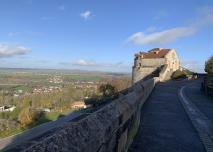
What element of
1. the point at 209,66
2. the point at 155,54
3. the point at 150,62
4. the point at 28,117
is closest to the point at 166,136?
the point at 209,66

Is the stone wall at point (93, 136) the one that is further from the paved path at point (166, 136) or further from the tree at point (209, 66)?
the tree at point (209, 66)

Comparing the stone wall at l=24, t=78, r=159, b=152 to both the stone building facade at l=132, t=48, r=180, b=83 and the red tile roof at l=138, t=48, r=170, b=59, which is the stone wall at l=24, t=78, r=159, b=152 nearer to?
the stone building facade at l=132, t=48, r=180, b=83

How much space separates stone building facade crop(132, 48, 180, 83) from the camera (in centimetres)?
5550

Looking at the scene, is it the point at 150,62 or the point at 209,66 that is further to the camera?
the point at 150,62

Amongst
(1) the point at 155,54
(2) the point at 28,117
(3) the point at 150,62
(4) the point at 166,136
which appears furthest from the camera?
(2) the point at 28,117

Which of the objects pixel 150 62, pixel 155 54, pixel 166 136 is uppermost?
pixel 155 54

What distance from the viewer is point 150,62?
56656mm

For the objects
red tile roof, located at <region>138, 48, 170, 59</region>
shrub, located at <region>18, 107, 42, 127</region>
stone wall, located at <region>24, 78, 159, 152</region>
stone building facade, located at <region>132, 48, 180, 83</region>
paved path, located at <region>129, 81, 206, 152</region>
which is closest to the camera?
stone wall, located at <region>24, 78, 159, 152</region>

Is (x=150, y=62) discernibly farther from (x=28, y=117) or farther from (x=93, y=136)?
(x=93, y=136)

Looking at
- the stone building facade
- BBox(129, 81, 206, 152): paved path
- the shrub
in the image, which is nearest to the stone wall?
BBox(129, 81, 206, 152): paved path

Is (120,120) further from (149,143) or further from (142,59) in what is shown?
(142,59)

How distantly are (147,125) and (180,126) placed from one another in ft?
3.67

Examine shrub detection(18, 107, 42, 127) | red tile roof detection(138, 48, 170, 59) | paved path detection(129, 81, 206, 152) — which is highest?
red tile roof detection(138, 48, 170, 59)

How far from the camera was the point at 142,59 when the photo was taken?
57812 millimetres
